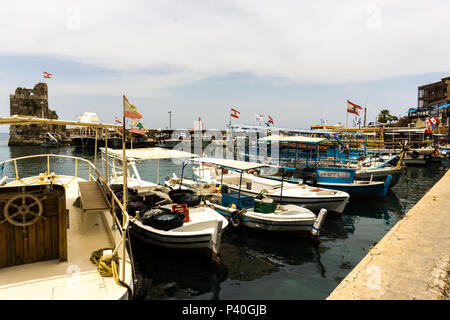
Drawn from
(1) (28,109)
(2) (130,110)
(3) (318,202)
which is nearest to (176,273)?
(2) (130,110)

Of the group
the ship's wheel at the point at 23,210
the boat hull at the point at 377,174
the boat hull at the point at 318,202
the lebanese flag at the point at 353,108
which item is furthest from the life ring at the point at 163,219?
the lebanese flag at the point at 353,108

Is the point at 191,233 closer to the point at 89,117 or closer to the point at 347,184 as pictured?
the point at 89,117

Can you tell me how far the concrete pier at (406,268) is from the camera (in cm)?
567

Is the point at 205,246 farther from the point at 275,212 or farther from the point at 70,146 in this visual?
the point at 70,146

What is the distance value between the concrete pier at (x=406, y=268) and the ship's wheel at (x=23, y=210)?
20.0 feet

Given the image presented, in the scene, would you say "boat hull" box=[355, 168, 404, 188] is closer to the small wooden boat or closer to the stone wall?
the small wooden boat

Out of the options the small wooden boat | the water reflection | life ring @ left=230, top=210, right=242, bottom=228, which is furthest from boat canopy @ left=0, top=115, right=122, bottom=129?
life ring @ left=230, top=210, right=242, bottom=228

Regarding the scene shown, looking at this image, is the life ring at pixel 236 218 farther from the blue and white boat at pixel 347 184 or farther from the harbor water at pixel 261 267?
the blue and white boat at pixel 347 184

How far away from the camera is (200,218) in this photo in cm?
1090

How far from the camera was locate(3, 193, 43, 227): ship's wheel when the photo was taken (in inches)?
227

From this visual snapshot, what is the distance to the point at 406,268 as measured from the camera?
6.64 m
